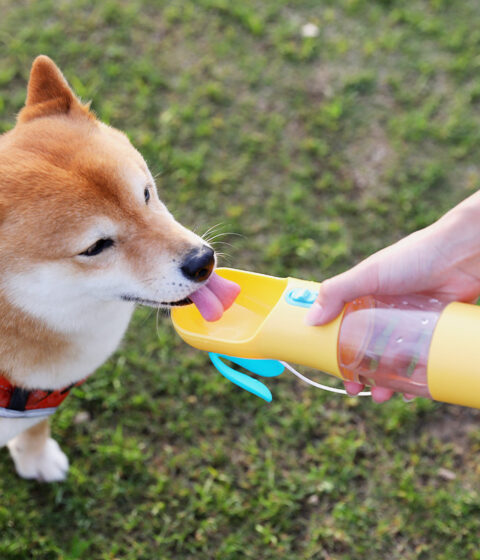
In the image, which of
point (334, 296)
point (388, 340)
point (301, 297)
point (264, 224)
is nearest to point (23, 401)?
point (301, 297)

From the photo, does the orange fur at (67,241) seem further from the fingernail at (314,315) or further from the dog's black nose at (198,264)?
the fingernail at (314,315)

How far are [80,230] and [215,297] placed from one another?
1.55 ft

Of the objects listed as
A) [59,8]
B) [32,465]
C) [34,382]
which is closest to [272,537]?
[32,465]

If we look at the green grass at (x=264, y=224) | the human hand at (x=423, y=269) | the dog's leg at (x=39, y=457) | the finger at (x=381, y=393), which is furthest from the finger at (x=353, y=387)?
the dog's leg at (x=39, y=457)

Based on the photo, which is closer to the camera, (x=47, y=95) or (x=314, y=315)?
(x=314, y=315)

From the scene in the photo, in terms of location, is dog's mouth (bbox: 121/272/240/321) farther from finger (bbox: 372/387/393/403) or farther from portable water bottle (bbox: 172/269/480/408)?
finger (bbox: 372/387/393/403)

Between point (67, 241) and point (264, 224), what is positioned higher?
point (67, 241)

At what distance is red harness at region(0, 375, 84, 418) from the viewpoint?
205 centimetres

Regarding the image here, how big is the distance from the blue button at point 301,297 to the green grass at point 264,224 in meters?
1.19

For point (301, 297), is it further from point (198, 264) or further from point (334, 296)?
point (198, 264)

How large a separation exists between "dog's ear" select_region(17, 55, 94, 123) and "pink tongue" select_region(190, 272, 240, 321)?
2.49 ft

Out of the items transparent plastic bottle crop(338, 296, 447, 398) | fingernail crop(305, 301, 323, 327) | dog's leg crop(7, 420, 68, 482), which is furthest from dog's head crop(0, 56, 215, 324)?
dog's leg crop(7, 420, 68, 482)

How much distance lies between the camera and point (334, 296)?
1.78m

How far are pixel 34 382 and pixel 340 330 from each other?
1042mm
